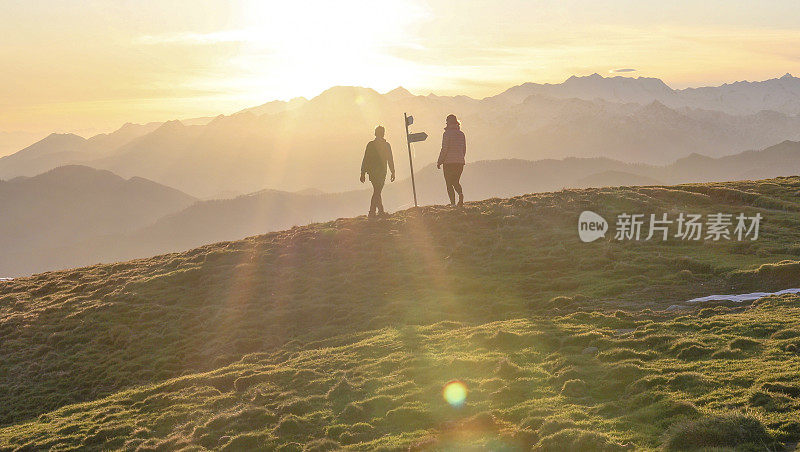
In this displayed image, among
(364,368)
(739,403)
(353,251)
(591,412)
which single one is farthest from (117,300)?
(739,403)

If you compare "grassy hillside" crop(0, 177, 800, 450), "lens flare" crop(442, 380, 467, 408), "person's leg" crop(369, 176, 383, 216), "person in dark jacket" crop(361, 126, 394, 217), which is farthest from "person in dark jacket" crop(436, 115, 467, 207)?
"lens flare" crop(442, 380, 467, 408)

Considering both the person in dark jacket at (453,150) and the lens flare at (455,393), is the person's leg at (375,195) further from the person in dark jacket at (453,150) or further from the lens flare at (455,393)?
the lens flare at (455,393)

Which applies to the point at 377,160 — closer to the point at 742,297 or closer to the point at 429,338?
the point at 429,338

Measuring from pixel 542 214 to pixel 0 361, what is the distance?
69.6ft

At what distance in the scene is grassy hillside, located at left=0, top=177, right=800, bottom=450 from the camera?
914 cm

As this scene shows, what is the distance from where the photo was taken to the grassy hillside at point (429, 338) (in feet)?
30.0

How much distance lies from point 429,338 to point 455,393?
4.23 metres

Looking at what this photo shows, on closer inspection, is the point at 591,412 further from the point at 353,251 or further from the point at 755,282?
the point at 353,251

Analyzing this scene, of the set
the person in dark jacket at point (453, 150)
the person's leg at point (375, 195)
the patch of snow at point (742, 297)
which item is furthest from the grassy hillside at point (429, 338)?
the person in dark jacket at point (453, 150)

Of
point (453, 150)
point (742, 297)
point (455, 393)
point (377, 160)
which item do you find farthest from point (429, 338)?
point (453, 150)

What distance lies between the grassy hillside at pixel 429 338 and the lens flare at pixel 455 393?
0.16 m

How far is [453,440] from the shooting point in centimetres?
877

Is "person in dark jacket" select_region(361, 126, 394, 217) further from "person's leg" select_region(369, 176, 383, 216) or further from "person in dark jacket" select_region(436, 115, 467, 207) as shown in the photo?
"person in dark jacket" select_region(436, 115, 467, 207)

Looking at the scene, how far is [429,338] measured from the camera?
14867 millimetres
